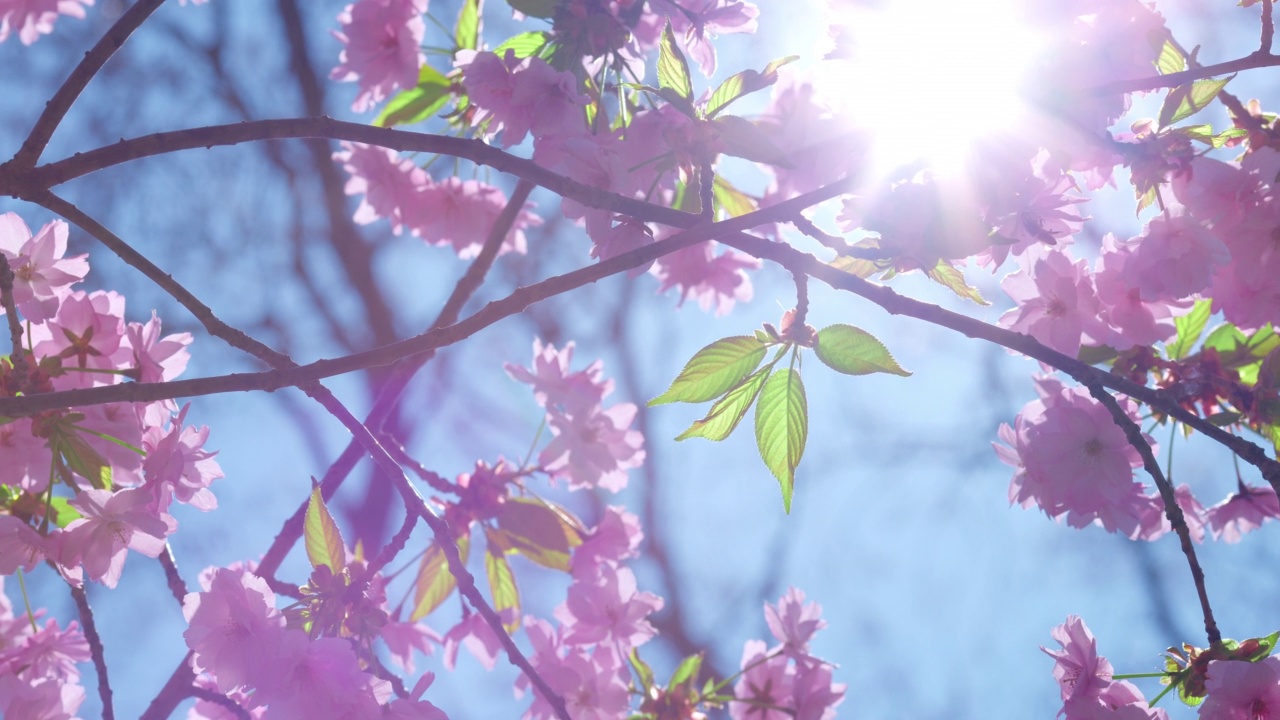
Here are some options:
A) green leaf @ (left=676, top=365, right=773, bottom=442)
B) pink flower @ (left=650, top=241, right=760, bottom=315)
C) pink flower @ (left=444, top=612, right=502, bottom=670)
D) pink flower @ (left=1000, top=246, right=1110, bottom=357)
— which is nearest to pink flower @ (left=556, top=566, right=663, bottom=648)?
pink flower @ (left=444, top=612, right=502, bottom=670)

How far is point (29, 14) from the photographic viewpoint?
151cm

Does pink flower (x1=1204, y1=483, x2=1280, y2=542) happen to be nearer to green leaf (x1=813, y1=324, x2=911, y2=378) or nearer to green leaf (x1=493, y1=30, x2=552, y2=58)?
green leaf (x1=813, y1=324, x2=911, y2=378)

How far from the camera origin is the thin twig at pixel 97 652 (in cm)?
103

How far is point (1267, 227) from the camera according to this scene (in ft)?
3.16

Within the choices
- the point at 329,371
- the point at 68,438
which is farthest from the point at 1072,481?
the point at 68,438

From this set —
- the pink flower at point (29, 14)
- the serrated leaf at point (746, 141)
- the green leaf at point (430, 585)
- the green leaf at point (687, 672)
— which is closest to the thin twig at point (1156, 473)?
the serrated leaf at point (746, 141)

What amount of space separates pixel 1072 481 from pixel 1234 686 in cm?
26

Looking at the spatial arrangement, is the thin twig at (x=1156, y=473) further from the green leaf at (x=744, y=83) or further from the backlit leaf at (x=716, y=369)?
the green leaf at (x=744, y=83)

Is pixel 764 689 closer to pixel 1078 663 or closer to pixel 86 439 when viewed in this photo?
pixel 1078 663

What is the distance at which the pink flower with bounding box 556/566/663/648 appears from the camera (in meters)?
1.44

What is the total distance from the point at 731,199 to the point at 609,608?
718mm

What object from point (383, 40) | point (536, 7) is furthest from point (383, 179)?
point (536, 7)

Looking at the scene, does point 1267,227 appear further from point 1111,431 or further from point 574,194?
point 574,194

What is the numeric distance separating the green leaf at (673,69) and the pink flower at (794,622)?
1.01 meters
